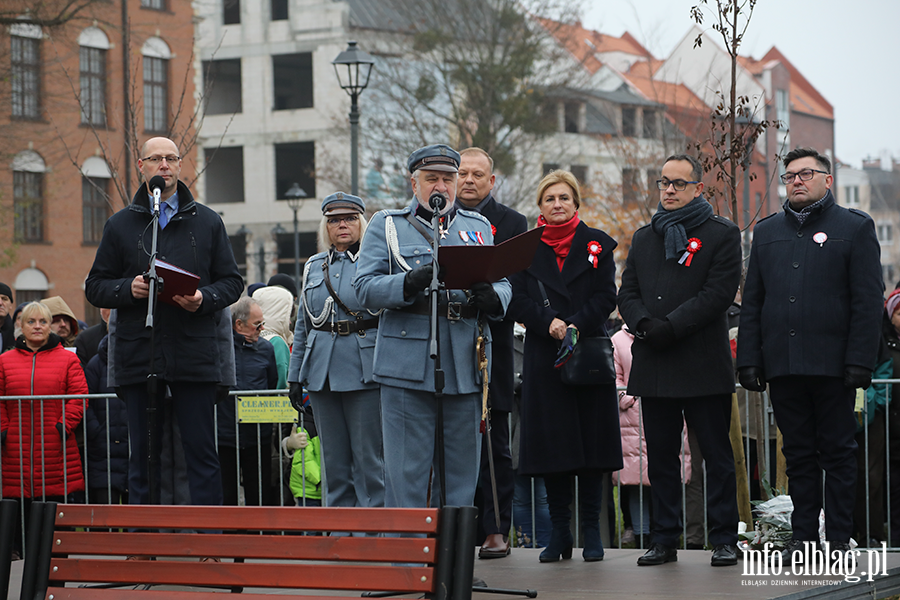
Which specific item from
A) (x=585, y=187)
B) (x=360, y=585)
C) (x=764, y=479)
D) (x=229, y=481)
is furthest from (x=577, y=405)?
(x=585, y=187)

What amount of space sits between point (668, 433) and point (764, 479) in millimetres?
1761

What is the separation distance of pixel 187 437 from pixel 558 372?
2240mm

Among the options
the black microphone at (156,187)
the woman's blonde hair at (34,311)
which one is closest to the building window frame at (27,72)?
the woman's blonde hair at (34,311)

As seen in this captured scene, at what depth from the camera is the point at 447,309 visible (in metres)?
5.88

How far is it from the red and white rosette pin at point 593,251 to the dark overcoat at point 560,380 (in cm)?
3

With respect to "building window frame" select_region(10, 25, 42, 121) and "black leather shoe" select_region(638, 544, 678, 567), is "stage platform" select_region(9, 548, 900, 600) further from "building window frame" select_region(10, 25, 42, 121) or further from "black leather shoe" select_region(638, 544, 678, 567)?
"building window frame" select_region(10, 25, 42, 121)

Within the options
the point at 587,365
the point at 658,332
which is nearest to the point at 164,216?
the point at 587,365

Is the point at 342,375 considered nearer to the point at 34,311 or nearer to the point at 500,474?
the point at 500,474

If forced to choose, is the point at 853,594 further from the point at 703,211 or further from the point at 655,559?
the point at 703,211

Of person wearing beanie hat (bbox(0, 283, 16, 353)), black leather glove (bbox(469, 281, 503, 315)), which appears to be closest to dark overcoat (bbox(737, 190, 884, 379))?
black leather glove (bbox(469, 281, 503, 315))

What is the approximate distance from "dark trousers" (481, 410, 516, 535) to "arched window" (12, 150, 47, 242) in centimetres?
2901

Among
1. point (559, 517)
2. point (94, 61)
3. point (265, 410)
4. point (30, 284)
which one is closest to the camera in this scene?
point (559, 517)

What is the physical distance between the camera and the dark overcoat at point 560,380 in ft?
23.0

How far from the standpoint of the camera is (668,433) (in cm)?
691
